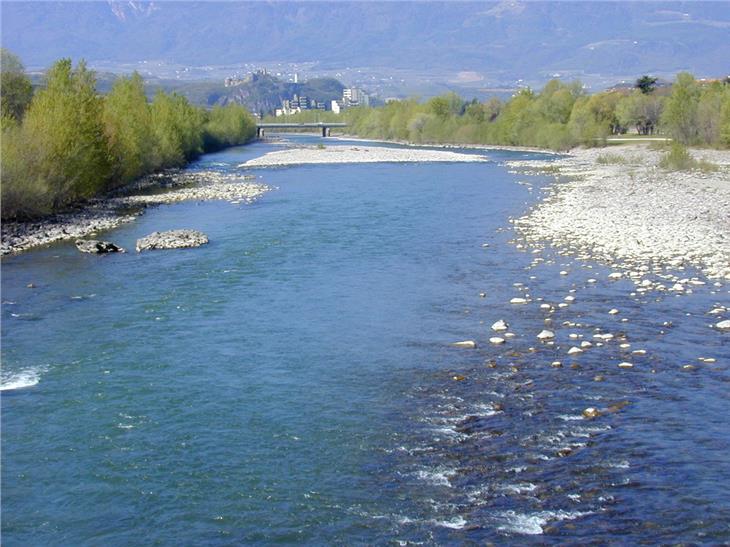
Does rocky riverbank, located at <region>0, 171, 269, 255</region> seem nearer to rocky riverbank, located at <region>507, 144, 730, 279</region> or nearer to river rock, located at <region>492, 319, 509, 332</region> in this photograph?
rocky riverbank, located at <region>507, 144, 730, 279</region>

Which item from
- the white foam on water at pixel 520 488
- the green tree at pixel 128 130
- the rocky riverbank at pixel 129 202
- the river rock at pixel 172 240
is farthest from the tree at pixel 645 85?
the white foam on water at pixel 520 488

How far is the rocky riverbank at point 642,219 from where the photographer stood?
26.2m

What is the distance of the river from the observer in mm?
10680

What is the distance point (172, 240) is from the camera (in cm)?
3186

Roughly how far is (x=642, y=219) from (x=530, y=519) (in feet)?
83.7

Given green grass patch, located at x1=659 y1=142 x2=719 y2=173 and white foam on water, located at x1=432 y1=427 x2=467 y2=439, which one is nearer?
white foam on water, located at x1=432 y1=427 x2=467 y2=439

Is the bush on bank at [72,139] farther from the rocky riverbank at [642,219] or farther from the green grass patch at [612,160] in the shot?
the green grass patch at [612,160]

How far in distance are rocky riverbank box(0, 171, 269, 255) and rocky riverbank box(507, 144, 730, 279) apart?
1793cm

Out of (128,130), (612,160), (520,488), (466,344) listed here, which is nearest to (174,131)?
(128,130)

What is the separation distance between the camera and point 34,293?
2398 centimetres

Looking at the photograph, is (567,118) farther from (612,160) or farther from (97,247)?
(97,247)

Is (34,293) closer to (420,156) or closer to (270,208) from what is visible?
(270,208)

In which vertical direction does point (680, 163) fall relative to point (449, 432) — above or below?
above

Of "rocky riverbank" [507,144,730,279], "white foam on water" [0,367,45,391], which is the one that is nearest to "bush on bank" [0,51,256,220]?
"rocky riverbank" [507,144,730,279]
